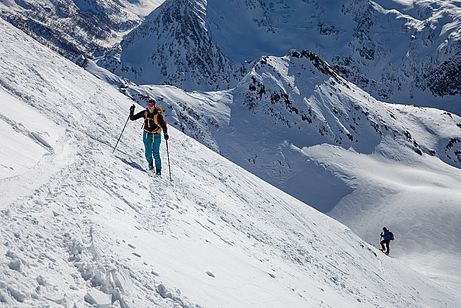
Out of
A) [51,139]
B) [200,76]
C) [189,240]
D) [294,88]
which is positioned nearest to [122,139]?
[51,139]

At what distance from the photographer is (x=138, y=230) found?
7.70m

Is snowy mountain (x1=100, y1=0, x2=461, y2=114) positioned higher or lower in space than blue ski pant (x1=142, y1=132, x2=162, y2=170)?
higher

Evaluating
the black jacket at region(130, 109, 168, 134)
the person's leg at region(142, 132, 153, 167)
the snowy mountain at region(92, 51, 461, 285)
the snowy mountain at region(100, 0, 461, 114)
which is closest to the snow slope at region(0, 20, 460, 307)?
the person's leg at region(142, 132, 153, 167)

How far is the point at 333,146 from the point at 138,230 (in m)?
45.9

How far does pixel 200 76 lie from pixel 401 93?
83.7 metres

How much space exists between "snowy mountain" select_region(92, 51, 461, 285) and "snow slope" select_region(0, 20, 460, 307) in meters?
15.1

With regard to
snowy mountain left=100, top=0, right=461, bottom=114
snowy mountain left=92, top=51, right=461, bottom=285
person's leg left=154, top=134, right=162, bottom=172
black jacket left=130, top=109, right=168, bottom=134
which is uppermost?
snowy mountain left=100, top=0, right=461, bottom=114

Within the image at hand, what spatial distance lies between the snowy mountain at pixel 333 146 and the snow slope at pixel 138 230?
1509 centimetres

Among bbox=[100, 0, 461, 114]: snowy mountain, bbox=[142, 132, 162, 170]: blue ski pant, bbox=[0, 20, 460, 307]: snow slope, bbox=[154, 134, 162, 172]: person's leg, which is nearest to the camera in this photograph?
bbox=[0, 20, 460, 307]: snow slope

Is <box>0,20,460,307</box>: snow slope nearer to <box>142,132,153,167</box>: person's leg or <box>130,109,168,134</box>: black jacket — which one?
<box>142,132,153,167</box>: person's leg

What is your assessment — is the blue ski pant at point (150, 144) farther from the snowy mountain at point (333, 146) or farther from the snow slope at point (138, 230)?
the snowy mountain at point (333, 146)

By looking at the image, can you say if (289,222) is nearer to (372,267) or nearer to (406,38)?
(372,267)

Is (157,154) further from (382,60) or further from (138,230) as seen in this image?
(382,60)

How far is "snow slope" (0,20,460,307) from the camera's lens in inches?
213
